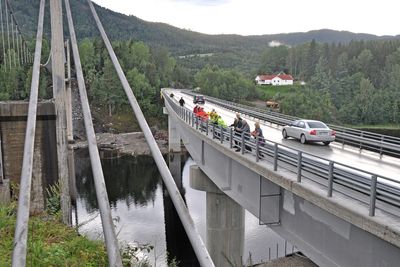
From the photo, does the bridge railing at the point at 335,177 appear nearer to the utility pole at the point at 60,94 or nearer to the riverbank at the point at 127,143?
the utility pole at the point at 60,94

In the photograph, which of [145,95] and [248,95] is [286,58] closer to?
[248,95]

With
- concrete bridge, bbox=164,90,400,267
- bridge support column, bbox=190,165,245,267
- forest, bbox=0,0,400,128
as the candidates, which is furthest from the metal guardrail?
forest, bbox=0,0,400,128

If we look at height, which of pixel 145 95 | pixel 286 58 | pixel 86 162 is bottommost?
pixel 86 162

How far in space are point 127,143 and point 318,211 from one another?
61.3 m

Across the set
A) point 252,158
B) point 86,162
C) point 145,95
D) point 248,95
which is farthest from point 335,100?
point 252,158

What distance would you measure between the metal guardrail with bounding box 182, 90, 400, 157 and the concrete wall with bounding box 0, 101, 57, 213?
43.1 feet

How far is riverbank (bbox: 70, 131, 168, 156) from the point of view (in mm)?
63281

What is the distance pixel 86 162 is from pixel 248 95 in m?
76.9

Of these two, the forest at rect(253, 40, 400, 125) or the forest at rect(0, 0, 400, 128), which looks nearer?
the forest at rect(0, 0, 400, 128)

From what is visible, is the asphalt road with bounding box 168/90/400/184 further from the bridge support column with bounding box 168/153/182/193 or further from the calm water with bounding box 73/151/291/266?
the bridge support column with bounding box 168/153/182/193

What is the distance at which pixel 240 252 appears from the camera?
2280cm

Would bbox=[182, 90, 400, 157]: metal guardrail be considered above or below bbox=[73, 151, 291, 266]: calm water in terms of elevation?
above

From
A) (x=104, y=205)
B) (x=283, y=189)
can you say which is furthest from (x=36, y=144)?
(x=104, y=205)

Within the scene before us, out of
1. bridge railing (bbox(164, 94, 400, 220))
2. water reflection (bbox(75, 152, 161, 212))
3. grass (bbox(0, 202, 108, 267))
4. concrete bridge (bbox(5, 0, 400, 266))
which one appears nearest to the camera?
concrete bridge (bbox(5, 0, 400, 266))
